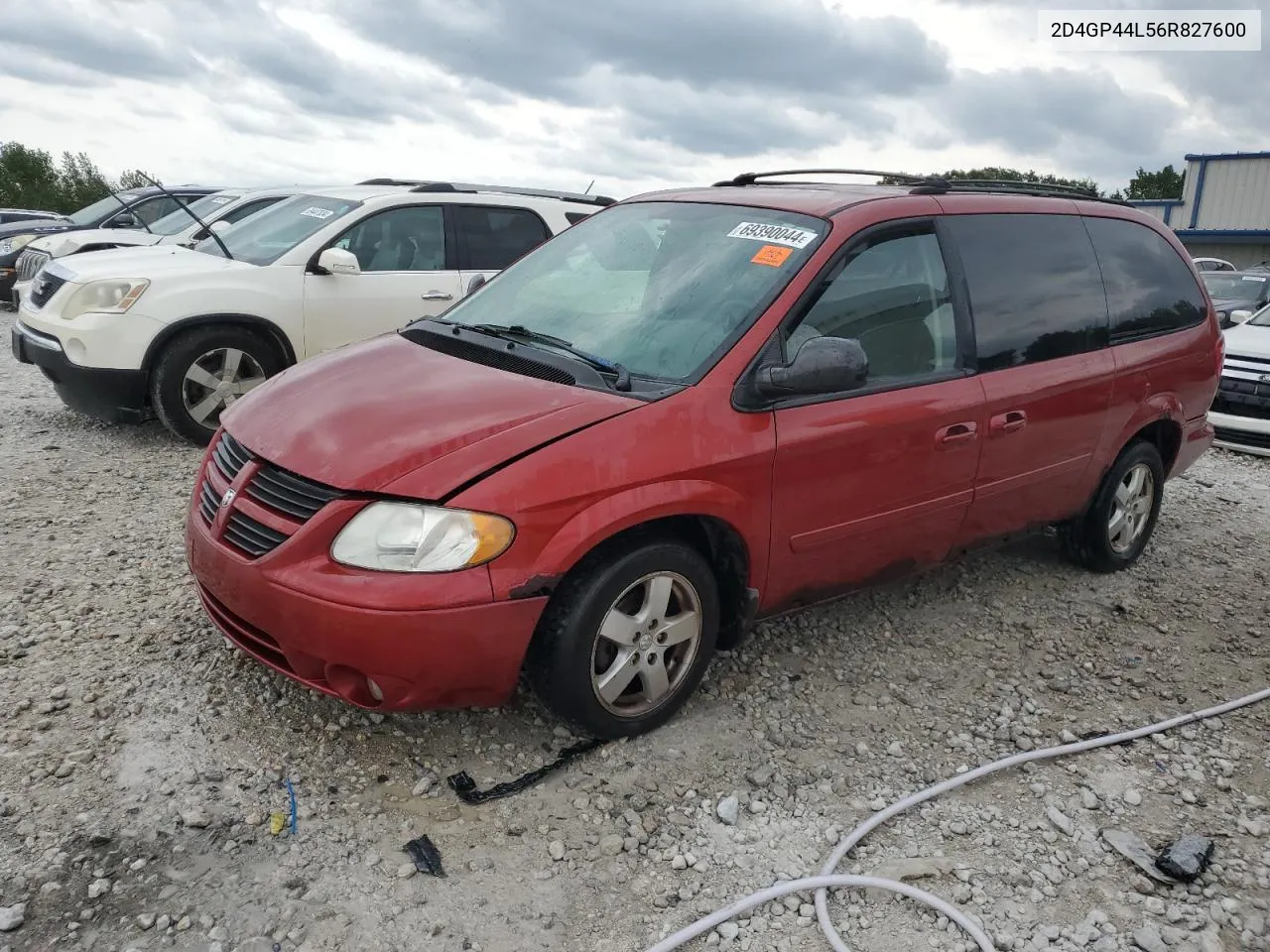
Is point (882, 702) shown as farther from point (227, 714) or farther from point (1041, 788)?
point (227, 714)

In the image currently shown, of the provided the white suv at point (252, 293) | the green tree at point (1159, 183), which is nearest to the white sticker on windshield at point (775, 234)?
the white suv at point (252, 293)

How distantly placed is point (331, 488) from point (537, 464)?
59 centimetres

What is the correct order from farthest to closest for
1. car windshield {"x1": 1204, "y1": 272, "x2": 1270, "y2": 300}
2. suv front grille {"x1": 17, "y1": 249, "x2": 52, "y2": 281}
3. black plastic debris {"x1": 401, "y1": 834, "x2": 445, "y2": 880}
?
car windshield {"x1": 1204, "y1": 272, "x2": 1270, "y2": 300}
suv front grille {"x1": 17, "y1": 249, "x2": 52, "y2": 281}
black plastic debris {"x1": 401, "y1": 834, "x2": 445, "y2": 880}

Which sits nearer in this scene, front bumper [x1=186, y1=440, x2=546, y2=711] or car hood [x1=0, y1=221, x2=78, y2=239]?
front bumper [x1=186, y1=440, x2=546, y2=711]

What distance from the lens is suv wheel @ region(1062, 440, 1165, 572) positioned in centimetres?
483

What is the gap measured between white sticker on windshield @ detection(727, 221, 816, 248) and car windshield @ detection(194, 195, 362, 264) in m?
4.14

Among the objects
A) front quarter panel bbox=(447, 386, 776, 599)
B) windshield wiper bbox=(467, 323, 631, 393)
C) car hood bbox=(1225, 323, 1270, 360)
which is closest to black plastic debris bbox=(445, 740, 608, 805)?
front quarter panel bbox=(447, 386, 776, 599)

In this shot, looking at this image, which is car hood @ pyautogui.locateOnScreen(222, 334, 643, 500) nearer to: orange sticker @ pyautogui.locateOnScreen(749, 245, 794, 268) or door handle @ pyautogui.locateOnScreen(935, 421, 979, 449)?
orange sticker @ pyautogui.locateOnScreen(749, 245, 794, 268)

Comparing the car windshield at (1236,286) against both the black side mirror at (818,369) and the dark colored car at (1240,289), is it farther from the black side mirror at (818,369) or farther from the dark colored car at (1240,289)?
the black side mirror at (818,369)

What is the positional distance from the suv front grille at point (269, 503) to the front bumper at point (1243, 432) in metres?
7.21

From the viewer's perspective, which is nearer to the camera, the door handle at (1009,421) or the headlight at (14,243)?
the door handle at (1009,421)

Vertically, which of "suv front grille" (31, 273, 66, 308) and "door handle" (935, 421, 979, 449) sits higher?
"suv front grille" (31, 273, 66, 308)

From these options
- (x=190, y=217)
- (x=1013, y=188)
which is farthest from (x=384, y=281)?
(x=190, y=217)

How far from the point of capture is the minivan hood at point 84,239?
10.5 meters
